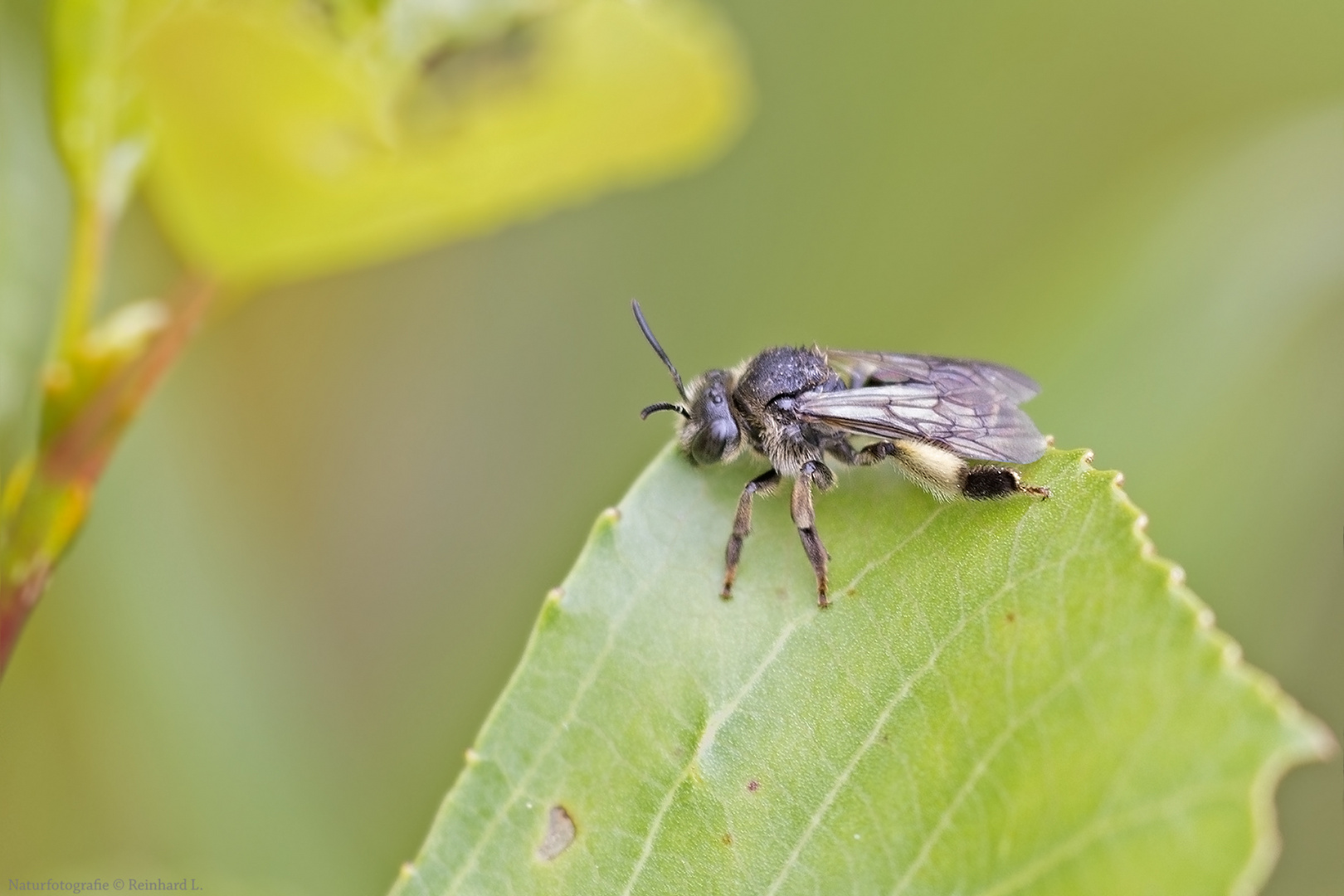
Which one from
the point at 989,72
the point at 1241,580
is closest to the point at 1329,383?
the point at 1241,580

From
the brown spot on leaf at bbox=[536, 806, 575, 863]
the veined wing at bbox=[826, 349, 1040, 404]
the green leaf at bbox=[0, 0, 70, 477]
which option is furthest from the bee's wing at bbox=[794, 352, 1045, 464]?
the green leaf at bbox=[0, 0, 70, 477]

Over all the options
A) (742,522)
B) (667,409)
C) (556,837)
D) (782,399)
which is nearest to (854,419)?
(782,399)

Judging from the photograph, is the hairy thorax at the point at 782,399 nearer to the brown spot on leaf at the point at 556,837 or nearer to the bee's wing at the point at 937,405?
the bee's wing at the point at 937,405

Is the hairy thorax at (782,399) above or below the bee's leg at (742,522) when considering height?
above

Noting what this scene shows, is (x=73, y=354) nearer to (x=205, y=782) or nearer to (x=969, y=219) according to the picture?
(x=205, y=782)

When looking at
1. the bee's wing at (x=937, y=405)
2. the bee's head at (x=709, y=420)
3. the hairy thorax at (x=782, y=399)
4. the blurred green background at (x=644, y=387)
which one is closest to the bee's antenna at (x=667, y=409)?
the bee's head at (x=709, y=420)

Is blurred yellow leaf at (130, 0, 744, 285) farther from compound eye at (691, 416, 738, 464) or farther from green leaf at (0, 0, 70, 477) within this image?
compound eye at (691, 416, 738, 464)
